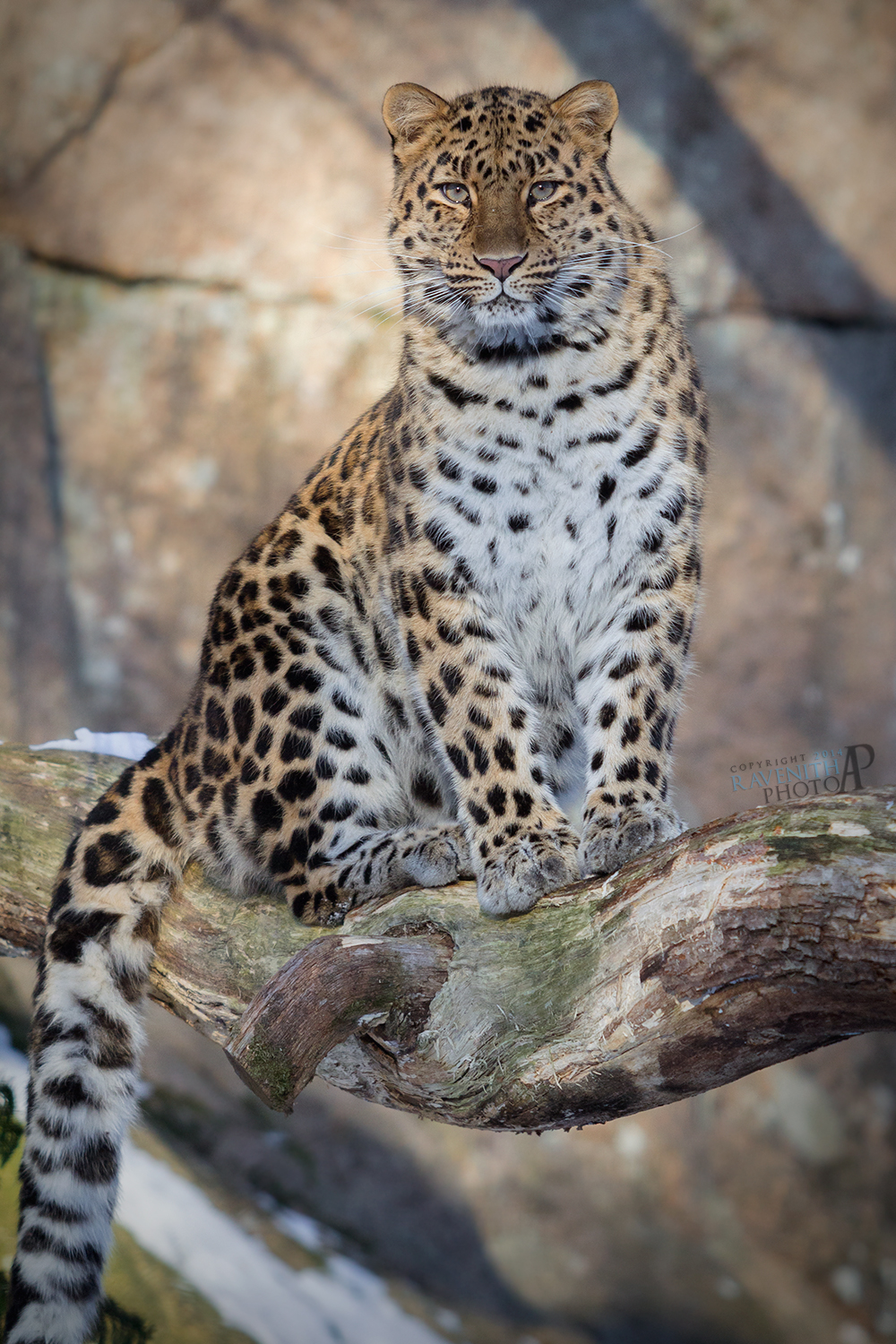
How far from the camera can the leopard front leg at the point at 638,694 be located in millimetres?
3766

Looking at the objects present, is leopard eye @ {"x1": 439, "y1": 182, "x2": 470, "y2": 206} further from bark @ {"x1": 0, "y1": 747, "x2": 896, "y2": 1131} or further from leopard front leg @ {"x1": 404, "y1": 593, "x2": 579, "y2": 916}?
bark @ {"x1": 0, "y1": 747, "x2": 896, "y2": 1131}

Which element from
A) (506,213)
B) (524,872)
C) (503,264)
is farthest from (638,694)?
(506,213)

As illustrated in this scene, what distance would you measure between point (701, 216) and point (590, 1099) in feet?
22.2

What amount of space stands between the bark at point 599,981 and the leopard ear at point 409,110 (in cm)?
250

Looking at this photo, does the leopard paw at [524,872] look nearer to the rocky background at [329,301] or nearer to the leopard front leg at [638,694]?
the leopard front leg at [638,694]

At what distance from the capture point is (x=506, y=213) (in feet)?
12.5

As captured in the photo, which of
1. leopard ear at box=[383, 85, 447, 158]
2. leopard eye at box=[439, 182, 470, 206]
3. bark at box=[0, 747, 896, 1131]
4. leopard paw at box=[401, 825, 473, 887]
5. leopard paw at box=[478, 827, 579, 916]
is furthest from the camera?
leopard ear at box=[383, 85, 447, 158]

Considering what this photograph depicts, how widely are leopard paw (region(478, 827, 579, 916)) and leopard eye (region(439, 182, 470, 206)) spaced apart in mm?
1967

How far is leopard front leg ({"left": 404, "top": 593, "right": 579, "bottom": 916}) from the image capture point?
12.3 ft

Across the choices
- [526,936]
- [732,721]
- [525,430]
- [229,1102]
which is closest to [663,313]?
[525,430]

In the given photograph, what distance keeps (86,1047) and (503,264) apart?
8.60 feet

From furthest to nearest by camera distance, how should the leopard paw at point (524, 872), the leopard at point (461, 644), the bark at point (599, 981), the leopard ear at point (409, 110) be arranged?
the leopard ear at point (409, 110) → the leopard at point (461, 644) → the leopard paw at point (524, 872) → the bark at point (599, 981)

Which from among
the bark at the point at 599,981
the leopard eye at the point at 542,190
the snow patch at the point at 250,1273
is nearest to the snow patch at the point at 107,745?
the bark at the point at 599,981

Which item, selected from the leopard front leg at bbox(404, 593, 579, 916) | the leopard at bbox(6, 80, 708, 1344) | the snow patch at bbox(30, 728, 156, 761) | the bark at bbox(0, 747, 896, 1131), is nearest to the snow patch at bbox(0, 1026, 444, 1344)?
the snow patch at bbox(30, 728, 156, 761)
